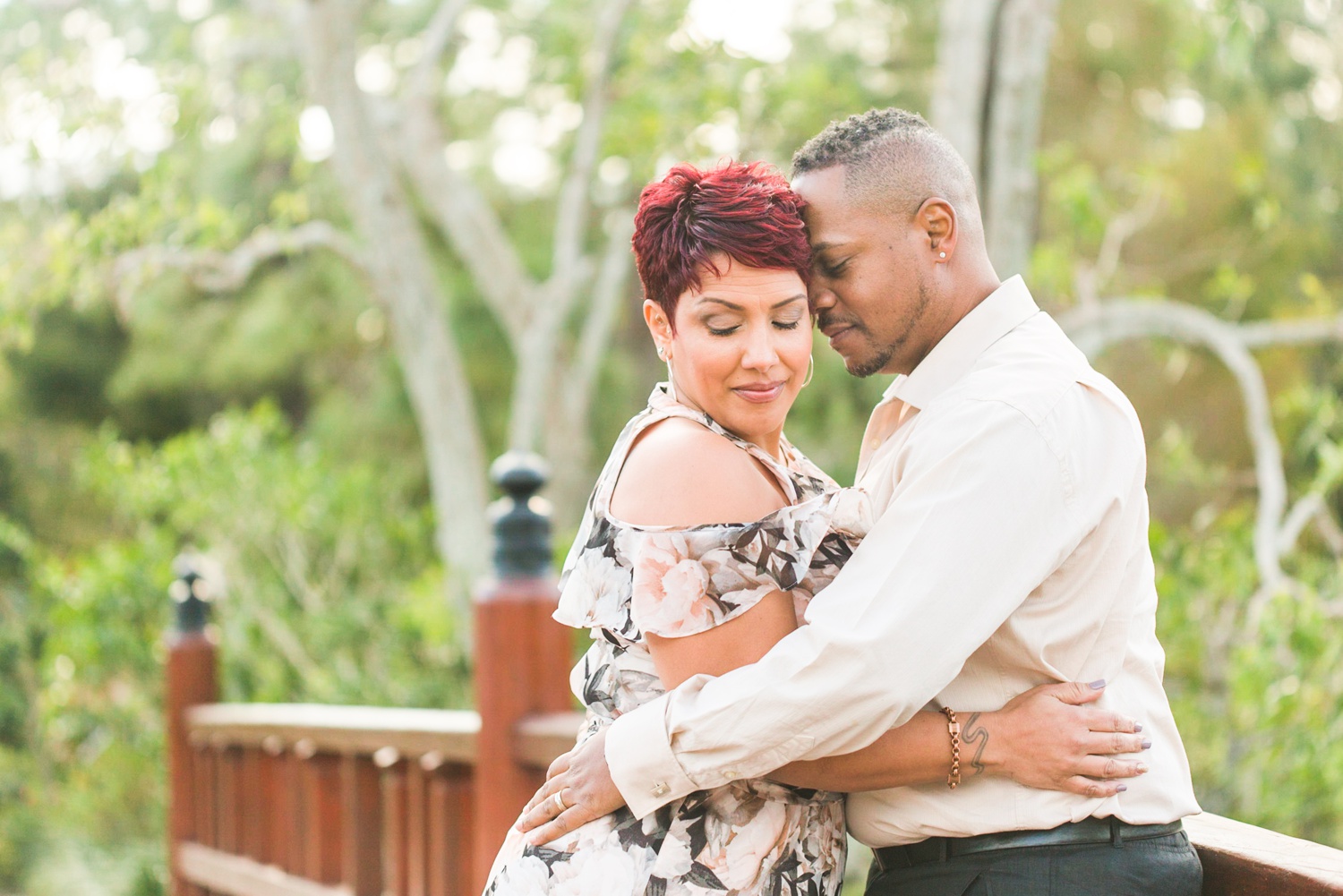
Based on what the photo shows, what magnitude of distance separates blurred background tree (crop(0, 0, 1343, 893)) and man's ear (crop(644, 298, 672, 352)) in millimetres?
3197

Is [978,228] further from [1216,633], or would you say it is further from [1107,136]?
[1107,136]

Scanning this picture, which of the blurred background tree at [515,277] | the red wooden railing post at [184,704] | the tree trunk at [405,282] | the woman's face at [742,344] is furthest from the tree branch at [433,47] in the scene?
the woman's face at [742,344]

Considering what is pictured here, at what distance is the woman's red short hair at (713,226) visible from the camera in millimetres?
1718

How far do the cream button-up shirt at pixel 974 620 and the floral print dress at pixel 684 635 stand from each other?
8cm

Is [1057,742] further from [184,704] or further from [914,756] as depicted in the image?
[184,704]

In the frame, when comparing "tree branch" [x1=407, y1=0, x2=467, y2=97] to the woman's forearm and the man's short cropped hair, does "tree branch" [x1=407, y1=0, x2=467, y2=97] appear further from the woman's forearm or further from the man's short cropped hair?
the woman's forearm

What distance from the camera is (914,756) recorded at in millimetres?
1584

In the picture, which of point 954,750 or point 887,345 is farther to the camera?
point 887,345

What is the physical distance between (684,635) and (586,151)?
5.71 meters

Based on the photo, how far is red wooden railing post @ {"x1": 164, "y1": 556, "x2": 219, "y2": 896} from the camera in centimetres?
501

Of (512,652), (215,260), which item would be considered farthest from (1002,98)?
(215,260)

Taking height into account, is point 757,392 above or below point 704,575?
above

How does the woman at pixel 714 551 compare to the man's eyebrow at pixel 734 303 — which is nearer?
the woman at pixel 714 551

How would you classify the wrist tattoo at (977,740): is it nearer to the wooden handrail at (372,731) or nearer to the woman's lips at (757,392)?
the woman's lips at (757,392)
